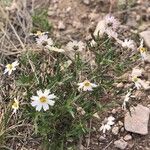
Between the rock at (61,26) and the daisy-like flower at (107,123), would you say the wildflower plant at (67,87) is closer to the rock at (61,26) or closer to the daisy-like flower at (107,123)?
the daisy-like flower at (107,123)

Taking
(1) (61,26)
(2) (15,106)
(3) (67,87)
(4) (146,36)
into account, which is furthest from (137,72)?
(2) (15,106)

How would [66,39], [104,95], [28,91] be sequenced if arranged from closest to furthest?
[28,91] → [104,95] → [66,39]

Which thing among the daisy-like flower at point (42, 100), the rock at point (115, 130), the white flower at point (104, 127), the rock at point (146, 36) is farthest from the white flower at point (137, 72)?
the daisy-like flower at point (42, 100)

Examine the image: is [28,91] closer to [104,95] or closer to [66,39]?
[104,95]

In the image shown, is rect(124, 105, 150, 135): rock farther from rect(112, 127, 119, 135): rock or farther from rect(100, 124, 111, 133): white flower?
rect(100, 124, 111, 133): white flower

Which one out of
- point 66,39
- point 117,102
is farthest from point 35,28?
point 117,102

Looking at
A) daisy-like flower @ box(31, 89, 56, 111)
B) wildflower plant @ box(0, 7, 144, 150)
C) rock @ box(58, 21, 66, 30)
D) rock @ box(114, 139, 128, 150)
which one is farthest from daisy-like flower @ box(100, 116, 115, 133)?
rock @ box(58, 21, 66, 30)
